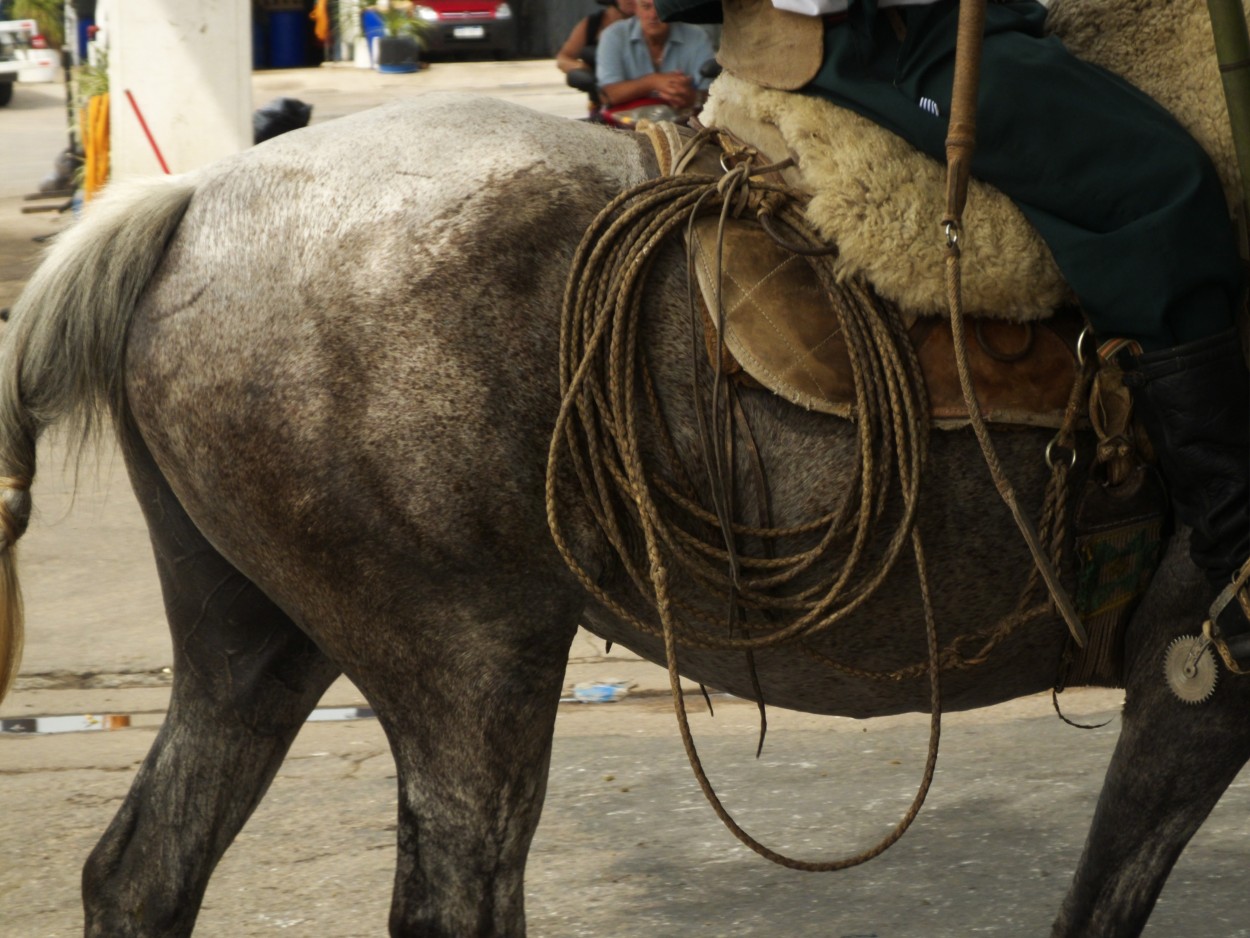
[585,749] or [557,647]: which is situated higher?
[557,647]

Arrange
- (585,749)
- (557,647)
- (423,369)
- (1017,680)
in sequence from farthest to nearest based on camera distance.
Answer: (585,749)
(1017,680)
(557,647)
(423,369)

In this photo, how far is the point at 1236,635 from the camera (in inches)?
94.1

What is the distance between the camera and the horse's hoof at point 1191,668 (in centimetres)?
245

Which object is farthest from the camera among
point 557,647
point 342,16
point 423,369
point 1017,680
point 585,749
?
point 342,16

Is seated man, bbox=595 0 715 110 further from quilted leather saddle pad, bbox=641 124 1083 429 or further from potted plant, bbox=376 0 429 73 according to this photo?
potted plant, bbox=376 0 429 73

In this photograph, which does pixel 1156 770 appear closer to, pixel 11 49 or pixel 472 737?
pixel 472 737

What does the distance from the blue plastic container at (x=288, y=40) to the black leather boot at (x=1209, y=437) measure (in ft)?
67.0

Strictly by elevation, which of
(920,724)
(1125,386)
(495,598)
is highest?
(1125,386)

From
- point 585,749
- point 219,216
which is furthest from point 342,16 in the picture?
point 219,216

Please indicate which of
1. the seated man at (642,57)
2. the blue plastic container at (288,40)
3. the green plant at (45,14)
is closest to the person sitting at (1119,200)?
the seated man at (642,57)

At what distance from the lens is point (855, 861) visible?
2596mm

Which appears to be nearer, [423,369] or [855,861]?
[423,369]

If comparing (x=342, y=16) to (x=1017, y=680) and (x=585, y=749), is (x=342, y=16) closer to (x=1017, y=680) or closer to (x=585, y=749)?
(x=585, y=749)

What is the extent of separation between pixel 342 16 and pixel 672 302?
1832 cm
